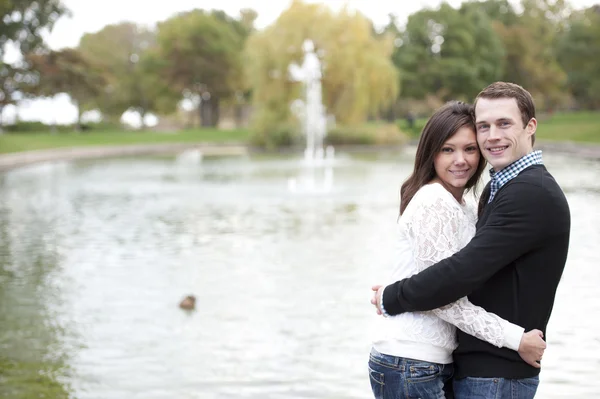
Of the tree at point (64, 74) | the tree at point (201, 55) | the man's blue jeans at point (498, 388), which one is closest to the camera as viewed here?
the man's blue jeans at point (498, 388)

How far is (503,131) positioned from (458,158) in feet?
0.73

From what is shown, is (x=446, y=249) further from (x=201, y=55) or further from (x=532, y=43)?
(x=201, y=55)

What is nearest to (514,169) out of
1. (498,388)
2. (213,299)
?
(498,388)

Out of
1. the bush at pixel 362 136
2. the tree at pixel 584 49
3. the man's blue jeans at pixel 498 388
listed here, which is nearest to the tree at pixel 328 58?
the bush at pixel 362 136

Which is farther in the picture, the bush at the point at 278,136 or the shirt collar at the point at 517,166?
the bush at the point at 278,136

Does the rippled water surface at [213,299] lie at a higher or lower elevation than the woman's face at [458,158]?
lower

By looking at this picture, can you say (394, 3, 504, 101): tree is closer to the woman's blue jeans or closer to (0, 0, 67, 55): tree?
(0, 0, 67, 55): tree

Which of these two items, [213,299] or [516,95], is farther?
[213,299]

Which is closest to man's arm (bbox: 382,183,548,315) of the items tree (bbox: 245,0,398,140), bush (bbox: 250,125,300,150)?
tree (bbox: 245,0,398,140)

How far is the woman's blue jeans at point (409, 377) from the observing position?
8.63ft

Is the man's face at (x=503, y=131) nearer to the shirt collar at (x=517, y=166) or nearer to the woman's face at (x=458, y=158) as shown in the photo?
the shirt collar at (x=517, y=166)

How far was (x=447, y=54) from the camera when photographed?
6631cm

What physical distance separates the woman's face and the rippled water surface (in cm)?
264

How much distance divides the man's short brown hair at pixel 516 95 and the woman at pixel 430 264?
0.16 metres
